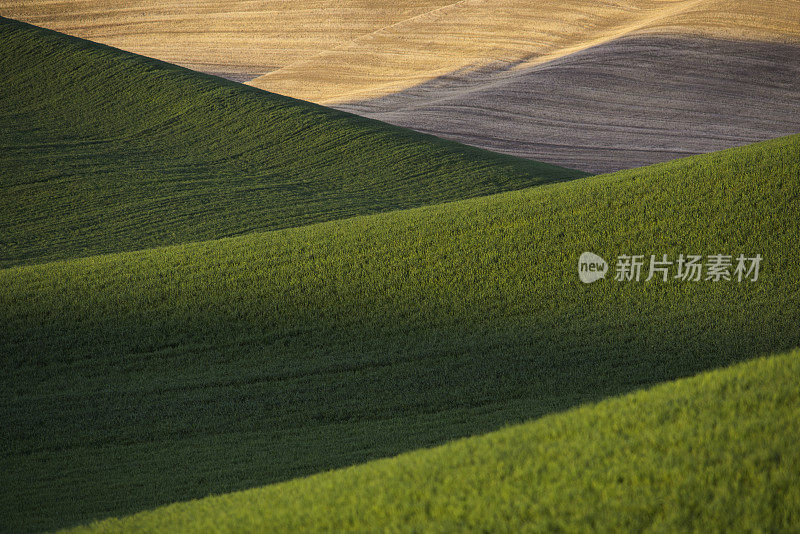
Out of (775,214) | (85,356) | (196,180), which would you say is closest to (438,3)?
(196,180)

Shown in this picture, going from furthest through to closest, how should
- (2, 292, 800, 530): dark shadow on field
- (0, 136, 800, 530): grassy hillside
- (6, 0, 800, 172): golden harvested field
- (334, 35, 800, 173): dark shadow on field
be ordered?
(6, 0, 800, 172): golden harvested field < (334, 35, 800, 173): dark shadow on field < (0, 136, 800, 530): grassy hillside < (2, 292, 800, 530): dark shadow on field

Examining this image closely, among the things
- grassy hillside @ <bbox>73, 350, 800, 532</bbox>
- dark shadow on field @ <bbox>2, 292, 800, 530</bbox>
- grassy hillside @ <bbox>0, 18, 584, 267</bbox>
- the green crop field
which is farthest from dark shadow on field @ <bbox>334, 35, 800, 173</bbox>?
grassy hillside @ <bbox>73, 350, 800, 532</bbox>

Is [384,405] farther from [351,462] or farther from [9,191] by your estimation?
[9,191]

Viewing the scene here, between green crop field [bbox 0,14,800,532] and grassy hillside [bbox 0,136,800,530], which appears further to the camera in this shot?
grassy hillside [bbox 0,136,800,530]

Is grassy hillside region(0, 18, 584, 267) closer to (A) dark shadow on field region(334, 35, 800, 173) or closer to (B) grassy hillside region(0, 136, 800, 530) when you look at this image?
(A) dark shadow on field region(334, 35, 800, 173)

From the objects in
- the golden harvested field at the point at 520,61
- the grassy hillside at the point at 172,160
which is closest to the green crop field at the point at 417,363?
the grassy hillside at the point at 172,160

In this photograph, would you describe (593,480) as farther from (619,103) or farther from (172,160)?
(619,103)

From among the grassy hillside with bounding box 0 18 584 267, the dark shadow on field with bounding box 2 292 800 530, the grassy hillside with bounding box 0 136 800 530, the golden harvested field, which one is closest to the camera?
the dark shadow on field with bounding box 2 292 800 530
